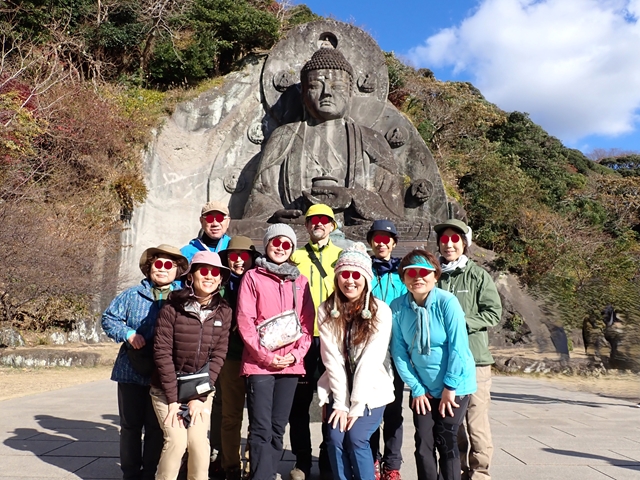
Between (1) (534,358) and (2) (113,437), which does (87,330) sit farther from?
(1) (534,358)

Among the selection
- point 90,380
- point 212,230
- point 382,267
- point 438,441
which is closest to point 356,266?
point 382,267

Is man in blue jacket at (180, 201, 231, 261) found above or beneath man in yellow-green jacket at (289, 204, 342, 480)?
above

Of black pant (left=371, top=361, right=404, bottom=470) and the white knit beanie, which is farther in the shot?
black pant (left=371, top=361, right=404, bottom=470)

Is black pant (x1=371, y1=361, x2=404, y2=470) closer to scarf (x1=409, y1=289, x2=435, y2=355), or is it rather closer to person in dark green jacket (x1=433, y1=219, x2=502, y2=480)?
person in dark green jacket (x1=433, y1=219, x2=502, y2=480)

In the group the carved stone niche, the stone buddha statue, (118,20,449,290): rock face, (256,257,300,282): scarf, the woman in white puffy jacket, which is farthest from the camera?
(118,20,449,290): rock face

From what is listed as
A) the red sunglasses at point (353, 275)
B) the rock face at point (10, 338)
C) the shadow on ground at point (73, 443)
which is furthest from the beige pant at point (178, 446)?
the rock face at point (10, 338)

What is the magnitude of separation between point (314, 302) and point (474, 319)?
2.98 ft

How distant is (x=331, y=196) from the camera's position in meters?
7.46

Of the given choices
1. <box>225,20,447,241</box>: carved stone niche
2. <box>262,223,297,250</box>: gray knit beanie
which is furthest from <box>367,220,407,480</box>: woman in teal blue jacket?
<box>225,20,447,241</box>: carved stone niche

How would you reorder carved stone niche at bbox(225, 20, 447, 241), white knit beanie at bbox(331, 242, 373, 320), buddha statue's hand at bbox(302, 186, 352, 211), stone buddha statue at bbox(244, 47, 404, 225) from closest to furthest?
white knit beanie at bbox(331, 242, 373, 320) < buddha statue's hand at bbox(302, 186, 352, 211) < carved stone niche at bbox(225, 20, 447, 241) < stone buddha statue at bbox(244, 47, 404, 225)

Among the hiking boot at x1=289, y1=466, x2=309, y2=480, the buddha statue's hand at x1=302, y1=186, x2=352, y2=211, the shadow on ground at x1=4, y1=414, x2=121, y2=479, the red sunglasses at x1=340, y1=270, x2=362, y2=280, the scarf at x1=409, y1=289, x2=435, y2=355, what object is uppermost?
the buddha statue's hand at x1=302, y1=186, x2=352, y2=211

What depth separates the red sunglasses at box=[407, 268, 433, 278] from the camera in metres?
2.59

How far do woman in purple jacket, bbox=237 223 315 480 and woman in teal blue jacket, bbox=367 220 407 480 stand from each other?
0.45m

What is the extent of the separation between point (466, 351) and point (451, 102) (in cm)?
1523
